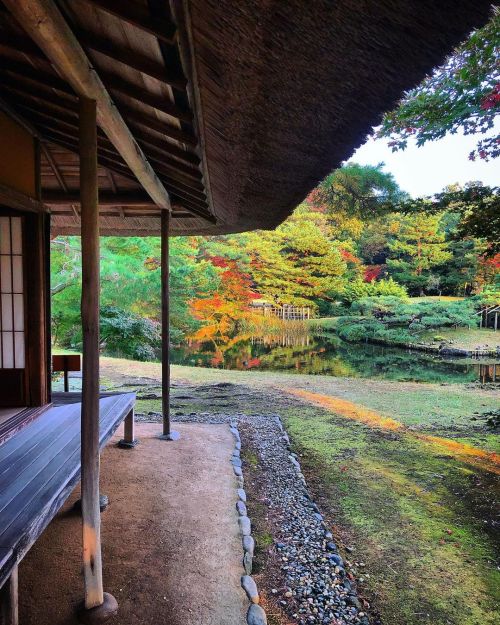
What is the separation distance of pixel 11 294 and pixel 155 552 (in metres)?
2.19

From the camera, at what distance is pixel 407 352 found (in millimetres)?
14703

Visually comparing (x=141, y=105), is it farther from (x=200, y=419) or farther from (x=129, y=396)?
(x=200, y=419)

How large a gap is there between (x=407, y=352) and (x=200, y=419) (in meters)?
11.0

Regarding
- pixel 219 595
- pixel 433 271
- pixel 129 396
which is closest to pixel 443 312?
pixel 433 271

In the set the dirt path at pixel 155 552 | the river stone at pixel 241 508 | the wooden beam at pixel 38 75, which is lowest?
the river stone at pixel 241 508

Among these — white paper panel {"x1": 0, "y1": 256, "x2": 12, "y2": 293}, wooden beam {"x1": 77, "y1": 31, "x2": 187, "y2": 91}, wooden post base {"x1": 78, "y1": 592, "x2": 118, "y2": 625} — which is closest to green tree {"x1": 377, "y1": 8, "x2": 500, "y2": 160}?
wooden beam {"x1": 77, "y1": 31, "x2": 187, "y2": 91}

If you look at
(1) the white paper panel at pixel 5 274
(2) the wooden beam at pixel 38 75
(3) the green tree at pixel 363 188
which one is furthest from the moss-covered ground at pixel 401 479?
(3) the green tree at pixel 363 188

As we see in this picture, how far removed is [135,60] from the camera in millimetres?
1512

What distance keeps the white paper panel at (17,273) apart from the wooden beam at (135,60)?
211 centimetres

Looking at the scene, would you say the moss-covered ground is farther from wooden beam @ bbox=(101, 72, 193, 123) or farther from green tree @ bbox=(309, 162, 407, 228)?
green tree @ bbox=(309, 162, 407, 228)

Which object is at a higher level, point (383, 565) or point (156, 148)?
point (156, 148)

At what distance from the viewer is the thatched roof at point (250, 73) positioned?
1.01 meters

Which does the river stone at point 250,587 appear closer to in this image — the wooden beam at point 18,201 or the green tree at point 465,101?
the wooden beam at point 18,201

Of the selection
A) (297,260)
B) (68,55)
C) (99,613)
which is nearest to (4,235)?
(68,55)
